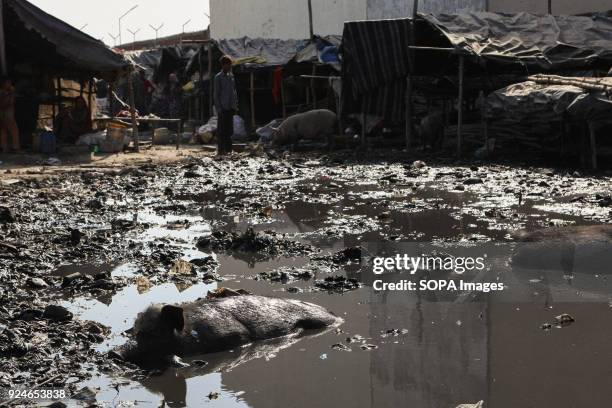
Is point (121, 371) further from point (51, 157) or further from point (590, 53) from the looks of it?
point (590, 53)

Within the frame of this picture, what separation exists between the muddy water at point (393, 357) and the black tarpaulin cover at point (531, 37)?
9964mm

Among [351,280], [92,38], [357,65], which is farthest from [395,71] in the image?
[351,280]

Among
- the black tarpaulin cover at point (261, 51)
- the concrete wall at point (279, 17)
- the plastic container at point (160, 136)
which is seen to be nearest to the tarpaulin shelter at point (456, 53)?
the plastic container at point (160, 136)

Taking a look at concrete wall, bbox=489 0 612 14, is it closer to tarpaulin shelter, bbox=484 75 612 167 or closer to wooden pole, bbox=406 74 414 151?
wooden pole, bbox=406 74 414 151

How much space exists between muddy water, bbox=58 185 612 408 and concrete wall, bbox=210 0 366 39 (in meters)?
24.4

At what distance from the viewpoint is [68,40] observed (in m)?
16.0

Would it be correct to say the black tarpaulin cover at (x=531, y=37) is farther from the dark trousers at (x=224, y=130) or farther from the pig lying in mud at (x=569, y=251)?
the pig lying in mud at (x=569, y=251)

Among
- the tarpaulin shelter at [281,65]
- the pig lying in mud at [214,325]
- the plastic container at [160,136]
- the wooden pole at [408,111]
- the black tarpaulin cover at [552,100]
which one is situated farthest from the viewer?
the tarpaulin shelter at [281,65]

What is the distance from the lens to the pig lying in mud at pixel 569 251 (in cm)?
550

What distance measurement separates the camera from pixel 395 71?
16.5 meters

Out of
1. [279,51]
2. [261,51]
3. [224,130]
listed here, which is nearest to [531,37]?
[224,130]

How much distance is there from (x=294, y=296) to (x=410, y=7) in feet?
77.3

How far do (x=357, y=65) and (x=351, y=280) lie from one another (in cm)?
1207

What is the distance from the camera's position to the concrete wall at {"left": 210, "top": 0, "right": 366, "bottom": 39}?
97.0 ft
